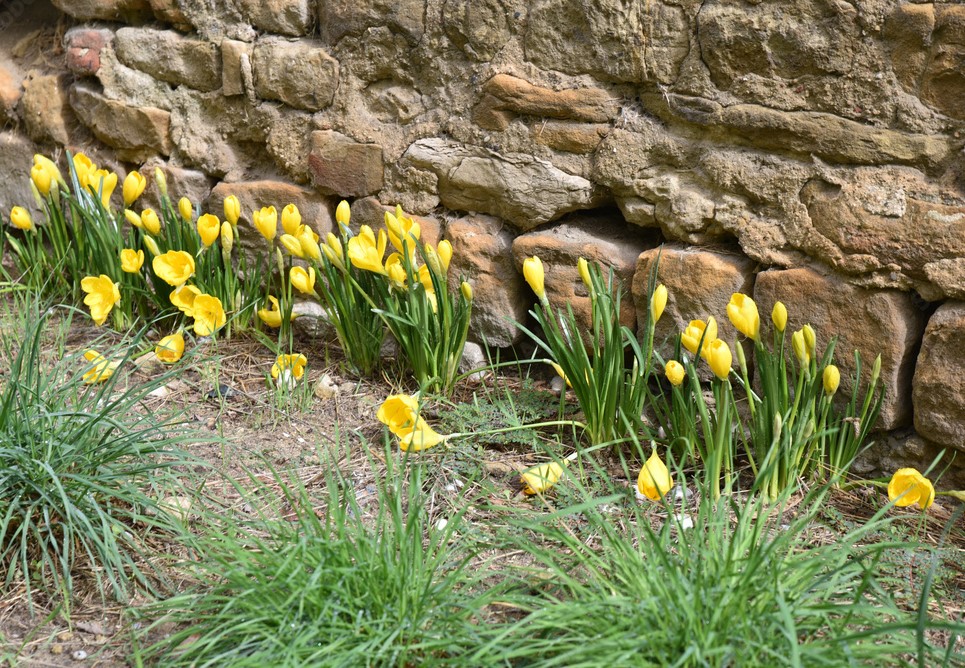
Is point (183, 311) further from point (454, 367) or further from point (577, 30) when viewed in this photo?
point (577, 30)

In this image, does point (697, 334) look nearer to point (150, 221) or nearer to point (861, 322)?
point (861, 322)

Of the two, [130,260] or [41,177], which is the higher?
[41,177]

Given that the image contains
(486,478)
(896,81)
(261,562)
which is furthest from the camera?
(486,478)

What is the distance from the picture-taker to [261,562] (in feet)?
5.75

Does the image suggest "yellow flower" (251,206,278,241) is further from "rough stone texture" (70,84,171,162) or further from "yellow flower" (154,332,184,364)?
"rough stone texture" (70,84,171,162)

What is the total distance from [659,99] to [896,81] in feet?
1.92

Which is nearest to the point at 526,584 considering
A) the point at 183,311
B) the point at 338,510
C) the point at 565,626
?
the point at 565,626

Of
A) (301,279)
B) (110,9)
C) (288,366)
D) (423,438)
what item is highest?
(110,9)

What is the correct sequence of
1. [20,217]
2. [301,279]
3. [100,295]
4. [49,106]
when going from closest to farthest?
[301,279] < [100,295] < [20,217] < [49,106]

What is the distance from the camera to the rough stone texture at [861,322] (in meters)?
A: 2.22

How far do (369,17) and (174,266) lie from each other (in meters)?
0.98

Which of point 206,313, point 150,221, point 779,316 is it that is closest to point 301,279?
point 206,313

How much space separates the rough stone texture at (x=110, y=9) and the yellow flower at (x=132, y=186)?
0.58m

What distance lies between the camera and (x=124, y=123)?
3359 millimetres
